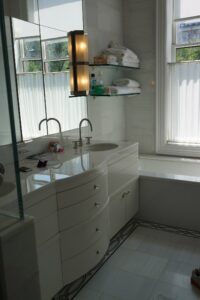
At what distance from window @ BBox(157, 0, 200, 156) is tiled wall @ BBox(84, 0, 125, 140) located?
457 millimetres

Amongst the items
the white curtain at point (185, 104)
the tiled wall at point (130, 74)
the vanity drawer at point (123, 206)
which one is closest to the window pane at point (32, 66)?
the tiled wall at point (130, 74)

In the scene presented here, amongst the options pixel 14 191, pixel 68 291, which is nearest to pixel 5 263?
pixel 14 191

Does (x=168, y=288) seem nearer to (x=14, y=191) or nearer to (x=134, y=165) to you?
(x=134, y=165)

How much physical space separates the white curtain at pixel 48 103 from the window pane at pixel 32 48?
0.14m

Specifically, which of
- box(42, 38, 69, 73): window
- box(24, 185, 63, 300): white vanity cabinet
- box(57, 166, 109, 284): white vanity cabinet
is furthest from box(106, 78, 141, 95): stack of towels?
box(24, 185, 63, 300): white vanity cabinet

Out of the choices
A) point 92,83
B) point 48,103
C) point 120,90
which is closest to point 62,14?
point 92,83

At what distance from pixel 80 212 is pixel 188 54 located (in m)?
2.32

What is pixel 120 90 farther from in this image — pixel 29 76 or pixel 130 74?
pixel 29 76

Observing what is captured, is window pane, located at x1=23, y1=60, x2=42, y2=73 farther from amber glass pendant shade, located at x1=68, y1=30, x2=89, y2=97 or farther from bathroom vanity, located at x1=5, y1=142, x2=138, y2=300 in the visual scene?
bathroom vanity, located at x1=5, y1=142, x2=138, y2=300

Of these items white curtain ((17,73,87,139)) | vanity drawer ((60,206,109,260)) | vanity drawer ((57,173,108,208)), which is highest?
white curtain ((17,73,87,139))

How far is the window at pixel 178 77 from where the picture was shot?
3.17 meters

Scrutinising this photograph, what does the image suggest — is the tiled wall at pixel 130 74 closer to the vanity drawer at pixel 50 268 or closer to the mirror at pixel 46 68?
the mirror at pixel 46 68

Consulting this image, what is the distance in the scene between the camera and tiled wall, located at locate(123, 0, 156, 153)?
10.8ft

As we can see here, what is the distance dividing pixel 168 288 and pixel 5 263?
1426 millimetres
